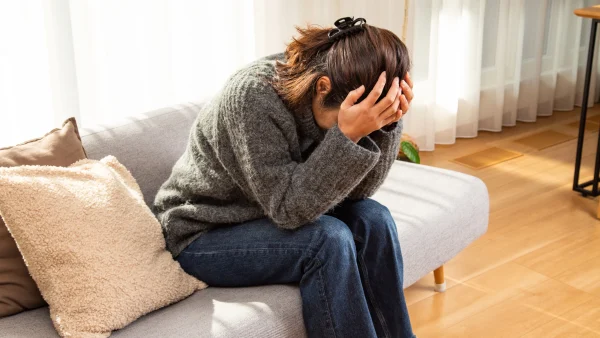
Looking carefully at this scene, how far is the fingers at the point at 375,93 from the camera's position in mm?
1609

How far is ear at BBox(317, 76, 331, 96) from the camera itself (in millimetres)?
1671

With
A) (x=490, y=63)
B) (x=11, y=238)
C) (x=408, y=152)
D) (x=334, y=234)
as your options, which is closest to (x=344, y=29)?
(x=334, y=234)

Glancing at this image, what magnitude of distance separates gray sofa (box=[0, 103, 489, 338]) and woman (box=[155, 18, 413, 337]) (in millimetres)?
58

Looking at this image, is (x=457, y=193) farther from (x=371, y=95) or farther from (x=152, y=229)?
(x=152, y=229)

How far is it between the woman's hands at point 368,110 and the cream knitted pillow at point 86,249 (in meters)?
0.49

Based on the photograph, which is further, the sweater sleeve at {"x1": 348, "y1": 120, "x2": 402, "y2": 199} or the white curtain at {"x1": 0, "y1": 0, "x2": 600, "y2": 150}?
the white curtain at {"x1": 0, "y1": 0, "x2": 600, "y2": 150}

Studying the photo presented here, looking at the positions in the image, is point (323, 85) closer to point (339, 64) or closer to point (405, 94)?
point (339, 64)

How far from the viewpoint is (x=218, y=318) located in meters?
1.64

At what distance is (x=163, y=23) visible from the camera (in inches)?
107

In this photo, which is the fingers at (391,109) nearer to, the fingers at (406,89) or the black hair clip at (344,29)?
the fingers at (406,89)

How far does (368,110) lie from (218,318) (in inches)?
20.3

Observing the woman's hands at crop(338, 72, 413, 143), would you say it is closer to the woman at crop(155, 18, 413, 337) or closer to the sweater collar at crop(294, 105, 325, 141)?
the woman at crop(155, 18, 413, 337)

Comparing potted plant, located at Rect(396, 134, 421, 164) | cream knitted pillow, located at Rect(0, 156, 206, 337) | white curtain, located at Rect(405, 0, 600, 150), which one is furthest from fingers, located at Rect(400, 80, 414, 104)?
white curtain, located at Rect(405, 0, 600, 150)

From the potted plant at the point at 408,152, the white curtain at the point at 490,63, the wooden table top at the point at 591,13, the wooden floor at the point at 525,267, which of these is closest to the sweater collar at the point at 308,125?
the wooden floor at the point at 525,267
